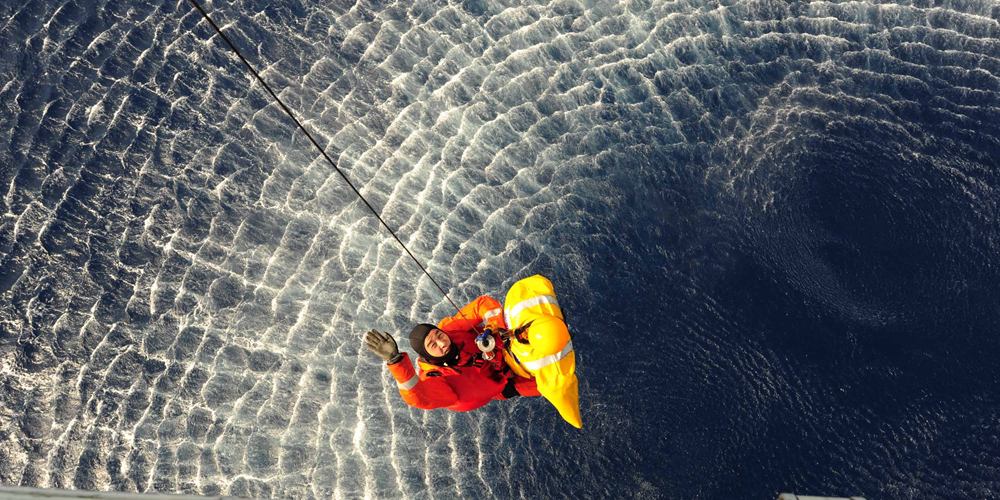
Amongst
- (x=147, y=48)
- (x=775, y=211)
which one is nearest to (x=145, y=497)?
(x=147, y=48)

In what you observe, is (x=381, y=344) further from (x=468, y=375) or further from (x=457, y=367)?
(x=468, y=375)

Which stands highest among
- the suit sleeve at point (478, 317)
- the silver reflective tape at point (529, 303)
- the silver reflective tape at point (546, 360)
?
the silver reflective tape at point (529, 303)

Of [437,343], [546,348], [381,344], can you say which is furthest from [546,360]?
[381,344]

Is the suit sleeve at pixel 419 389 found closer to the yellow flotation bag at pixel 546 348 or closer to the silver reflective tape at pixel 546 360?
the yellow flotation bag at pixel 546 348

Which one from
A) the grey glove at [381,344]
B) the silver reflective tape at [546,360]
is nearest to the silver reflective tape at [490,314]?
the silver reflective tape at [546,360]

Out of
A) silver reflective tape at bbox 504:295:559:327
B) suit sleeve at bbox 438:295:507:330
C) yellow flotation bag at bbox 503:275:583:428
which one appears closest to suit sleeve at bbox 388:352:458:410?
suit sleeve at bbox 438:295:507:330

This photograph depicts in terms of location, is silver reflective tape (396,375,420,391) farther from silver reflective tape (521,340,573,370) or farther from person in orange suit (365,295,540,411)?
silver reflective tape (521,340,573,370)

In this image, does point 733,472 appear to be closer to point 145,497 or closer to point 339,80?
point 145,497
